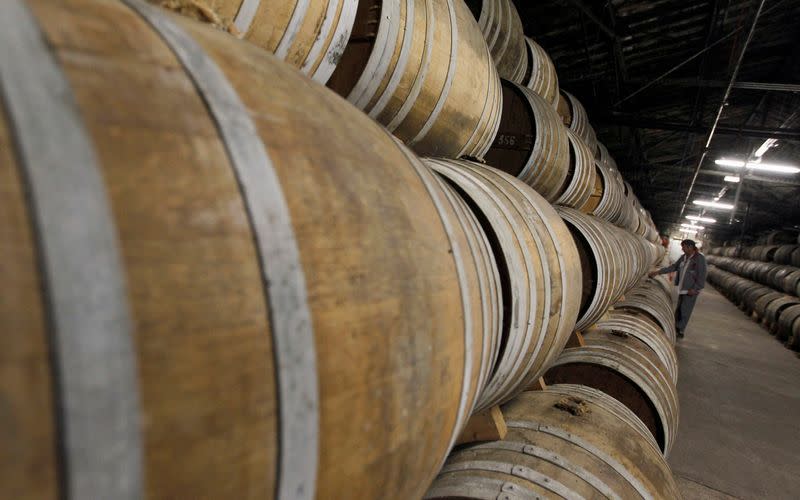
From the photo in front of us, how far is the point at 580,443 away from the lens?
1666 millimetres

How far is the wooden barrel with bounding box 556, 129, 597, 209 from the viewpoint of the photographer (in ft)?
13.5

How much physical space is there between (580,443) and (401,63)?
5.70 ft

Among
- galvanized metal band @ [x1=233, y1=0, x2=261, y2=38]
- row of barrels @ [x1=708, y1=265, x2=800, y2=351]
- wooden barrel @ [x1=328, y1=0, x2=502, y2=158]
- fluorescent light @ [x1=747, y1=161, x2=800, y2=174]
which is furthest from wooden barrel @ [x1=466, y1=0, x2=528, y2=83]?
fluorescent light @ [x1=747, y1=161, x2=800, y2=174]

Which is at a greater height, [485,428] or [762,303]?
[762,303]

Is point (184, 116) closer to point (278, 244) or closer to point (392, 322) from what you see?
point (278, 244)

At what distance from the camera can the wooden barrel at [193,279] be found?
333 millimetres

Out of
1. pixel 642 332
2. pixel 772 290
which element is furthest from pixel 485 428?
pixel 772 290

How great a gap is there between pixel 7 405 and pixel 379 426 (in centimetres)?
43

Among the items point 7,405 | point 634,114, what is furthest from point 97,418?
point 634,114

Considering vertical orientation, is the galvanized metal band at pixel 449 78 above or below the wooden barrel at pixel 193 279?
above

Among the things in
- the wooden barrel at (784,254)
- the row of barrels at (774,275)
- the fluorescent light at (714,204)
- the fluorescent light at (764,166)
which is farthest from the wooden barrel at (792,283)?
the fluorescent light at (714,204)

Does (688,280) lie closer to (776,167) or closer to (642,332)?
(642,332)

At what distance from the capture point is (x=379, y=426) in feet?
2.01

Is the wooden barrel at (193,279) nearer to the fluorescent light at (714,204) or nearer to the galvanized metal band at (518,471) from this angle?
the galvanized metal band at (518,471)
